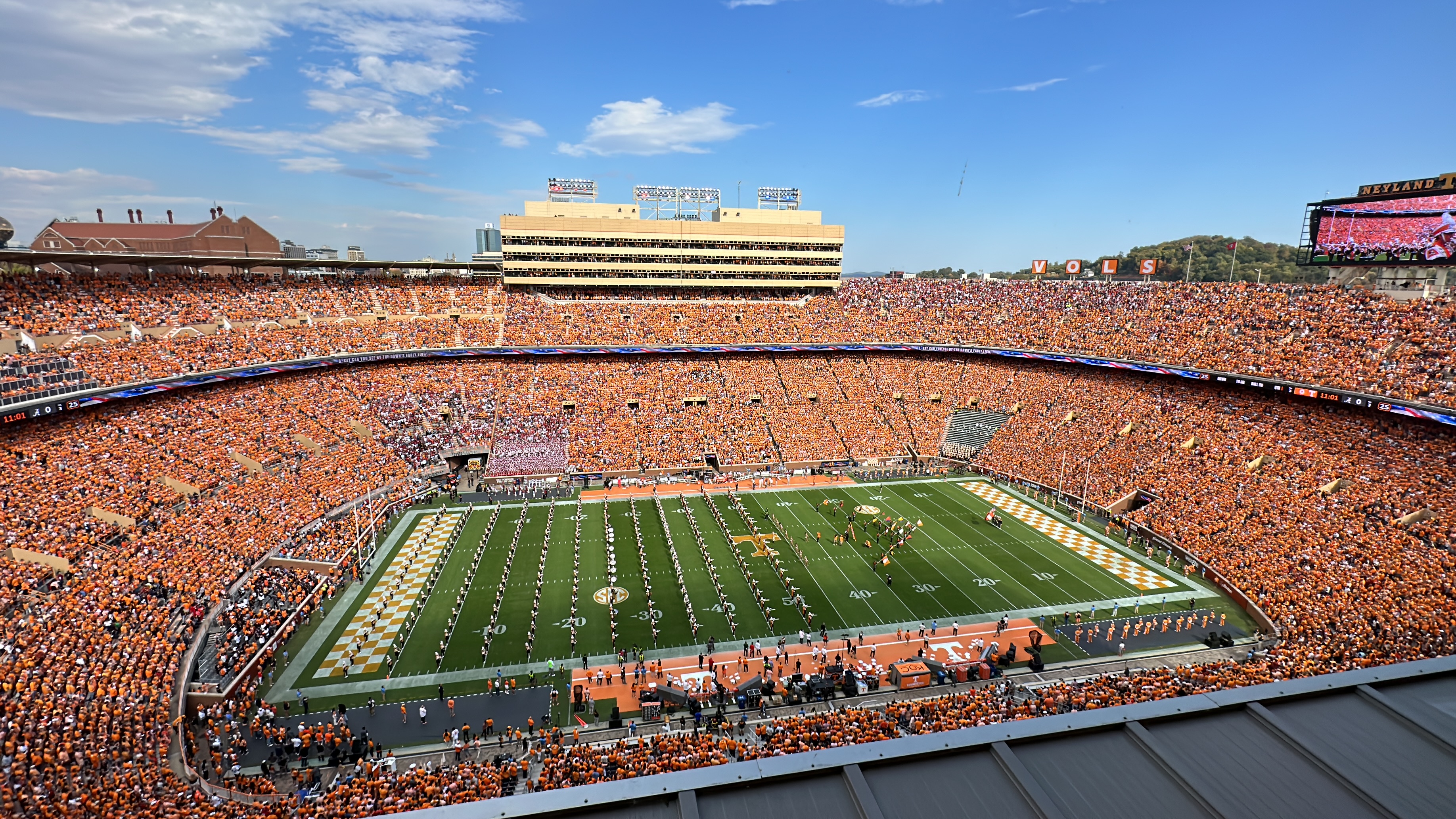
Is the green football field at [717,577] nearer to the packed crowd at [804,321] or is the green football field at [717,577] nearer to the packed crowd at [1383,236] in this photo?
the packed crowd at [804,321]

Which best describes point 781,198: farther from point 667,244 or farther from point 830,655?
point 830,655

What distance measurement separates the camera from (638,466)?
4441 centimetres

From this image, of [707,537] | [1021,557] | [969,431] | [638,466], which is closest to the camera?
[1021,557]

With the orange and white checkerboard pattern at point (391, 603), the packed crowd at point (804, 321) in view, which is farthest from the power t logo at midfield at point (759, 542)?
the packed crowd at point (804, 321)

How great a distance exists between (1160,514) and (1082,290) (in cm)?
2942

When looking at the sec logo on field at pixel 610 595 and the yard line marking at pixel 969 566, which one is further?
the yard line marking at pixel 969 566

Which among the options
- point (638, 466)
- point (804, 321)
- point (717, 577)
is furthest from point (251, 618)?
point (804, 321)

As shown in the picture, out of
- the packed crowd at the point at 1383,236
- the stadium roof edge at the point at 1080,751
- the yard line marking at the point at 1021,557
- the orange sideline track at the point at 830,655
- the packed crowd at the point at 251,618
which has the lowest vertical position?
the orange sideline track at the point at 830,655

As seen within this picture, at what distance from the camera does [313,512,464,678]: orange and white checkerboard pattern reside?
23.5 m

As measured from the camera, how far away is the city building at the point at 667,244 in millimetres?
61500

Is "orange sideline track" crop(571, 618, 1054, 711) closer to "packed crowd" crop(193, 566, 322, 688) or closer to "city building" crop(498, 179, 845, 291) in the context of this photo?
"packed crowd" crop(193, 566, 322, 688)

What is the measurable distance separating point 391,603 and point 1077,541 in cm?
3240

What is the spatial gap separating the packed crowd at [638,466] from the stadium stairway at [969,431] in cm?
91

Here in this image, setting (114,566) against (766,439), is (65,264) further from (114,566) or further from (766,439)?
(766,439)
